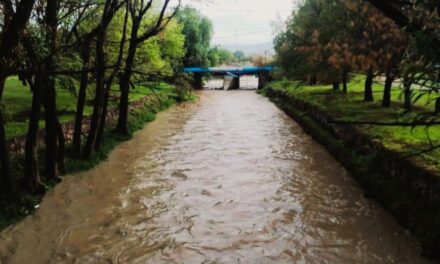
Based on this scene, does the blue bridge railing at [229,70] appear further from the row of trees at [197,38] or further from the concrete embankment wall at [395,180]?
the concrete embankment wall at [395,180]

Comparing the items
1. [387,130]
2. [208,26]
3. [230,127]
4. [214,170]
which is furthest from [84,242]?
[208,26]

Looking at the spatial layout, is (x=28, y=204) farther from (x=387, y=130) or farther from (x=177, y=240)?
(x=387, y=130)

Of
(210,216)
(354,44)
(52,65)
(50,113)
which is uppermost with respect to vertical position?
(354,44)

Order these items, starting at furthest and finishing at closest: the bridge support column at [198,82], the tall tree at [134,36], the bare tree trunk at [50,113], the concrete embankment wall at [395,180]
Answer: the bridge support column at [198,82], the tall tree at [134,36], the bare tree trunk at [50,113], the concrete embankment wall at [395,180]

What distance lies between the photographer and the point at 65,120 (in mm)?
16797

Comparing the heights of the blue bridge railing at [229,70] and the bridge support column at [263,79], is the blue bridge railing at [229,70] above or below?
above

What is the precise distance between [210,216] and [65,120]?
8.41m

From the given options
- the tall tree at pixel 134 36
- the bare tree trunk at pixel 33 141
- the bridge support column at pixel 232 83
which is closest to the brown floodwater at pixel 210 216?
the bare tree trunk at pixel 33 141

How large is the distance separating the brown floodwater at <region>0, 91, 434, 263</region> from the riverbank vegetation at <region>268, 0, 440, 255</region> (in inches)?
35.2

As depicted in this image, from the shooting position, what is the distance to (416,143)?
1266 cm

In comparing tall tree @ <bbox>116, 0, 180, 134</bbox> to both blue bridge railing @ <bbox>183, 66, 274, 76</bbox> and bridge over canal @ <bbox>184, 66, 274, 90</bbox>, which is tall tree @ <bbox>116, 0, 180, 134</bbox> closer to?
blue bridge railing @ <bbox>183, 66, 274, 76</bbox>

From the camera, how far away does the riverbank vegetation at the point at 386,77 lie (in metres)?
4.15

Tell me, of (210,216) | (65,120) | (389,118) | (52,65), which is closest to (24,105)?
(65,120)

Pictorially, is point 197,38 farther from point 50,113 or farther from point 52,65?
point 52,65
